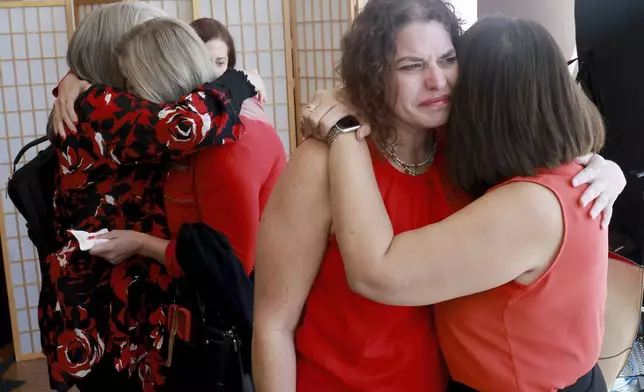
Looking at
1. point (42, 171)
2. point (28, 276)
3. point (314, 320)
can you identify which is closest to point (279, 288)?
point (314, 320)

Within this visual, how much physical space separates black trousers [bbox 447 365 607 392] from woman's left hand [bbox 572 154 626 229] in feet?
0.84

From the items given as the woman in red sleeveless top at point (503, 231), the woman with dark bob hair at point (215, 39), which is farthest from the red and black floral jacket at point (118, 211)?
the woman with dark bob hair at point (215, 39)

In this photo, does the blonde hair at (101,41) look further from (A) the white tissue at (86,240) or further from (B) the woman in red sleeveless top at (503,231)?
(B) the woman in red sleeveless top at (503,231)

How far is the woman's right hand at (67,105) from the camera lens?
1.62m

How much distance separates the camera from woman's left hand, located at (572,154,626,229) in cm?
107

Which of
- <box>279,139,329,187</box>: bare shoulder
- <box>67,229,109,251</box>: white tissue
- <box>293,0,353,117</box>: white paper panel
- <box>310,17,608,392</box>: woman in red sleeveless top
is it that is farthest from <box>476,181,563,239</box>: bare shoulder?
<box>293,0,353,117</box>: white paper panel

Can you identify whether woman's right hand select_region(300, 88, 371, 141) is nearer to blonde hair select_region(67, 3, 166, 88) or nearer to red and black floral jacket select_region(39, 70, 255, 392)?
red and black floral jacket select_region(39, 70, 255, 392)

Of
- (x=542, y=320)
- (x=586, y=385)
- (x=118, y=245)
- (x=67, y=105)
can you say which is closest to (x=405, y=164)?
(x=542, y=320)

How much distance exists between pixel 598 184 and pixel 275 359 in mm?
601

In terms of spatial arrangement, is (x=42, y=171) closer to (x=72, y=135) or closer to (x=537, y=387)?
(x=72, y=135)

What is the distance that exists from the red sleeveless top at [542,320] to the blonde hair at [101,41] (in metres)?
1.04

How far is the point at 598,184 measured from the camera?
1091 millimetres

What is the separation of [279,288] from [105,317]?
2.26 ft

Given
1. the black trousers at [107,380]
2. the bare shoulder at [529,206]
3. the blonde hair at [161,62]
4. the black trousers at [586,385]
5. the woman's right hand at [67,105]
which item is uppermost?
the blonde hair at [161,62]
